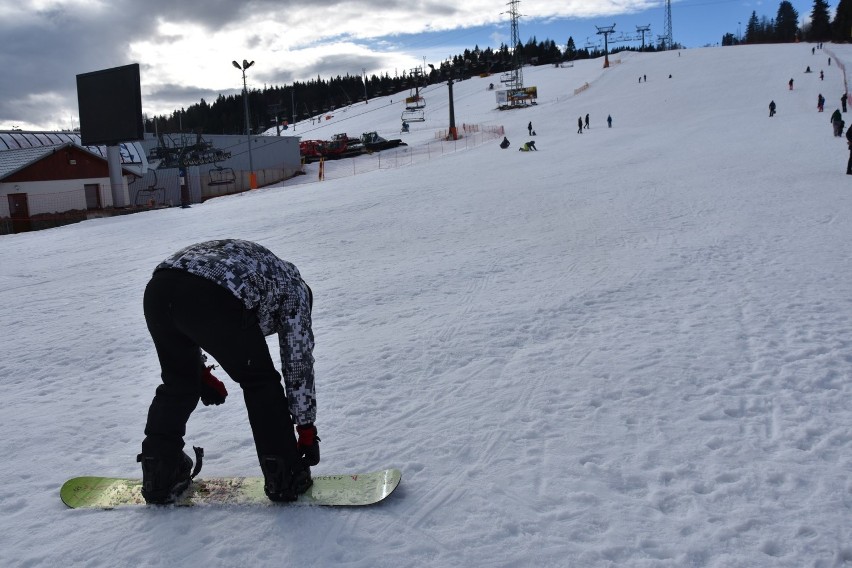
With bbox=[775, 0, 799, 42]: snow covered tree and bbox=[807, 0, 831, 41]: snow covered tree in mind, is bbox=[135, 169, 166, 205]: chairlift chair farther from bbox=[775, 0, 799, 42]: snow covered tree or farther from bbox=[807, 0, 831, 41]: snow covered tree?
bbox=[775, 0, 799, 42]: snow covered tree

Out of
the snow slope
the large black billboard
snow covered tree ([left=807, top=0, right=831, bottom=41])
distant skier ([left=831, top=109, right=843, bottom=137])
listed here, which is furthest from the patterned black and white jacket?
snow covered tree ([left=807, top=0, right=831, bottom=41])

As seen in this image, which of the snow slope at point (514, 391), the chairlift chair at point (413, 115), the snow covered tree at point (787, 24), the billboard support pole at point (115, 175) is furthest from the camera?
the snow covered tree at point (787, 24)

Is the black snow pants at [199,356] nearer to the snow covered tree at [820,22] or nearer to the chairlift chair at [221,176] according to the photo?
the chairlift chair at [221,176]

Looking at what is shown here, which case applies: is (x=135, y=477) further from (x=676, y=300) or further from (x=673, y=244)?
(x=673, y=244)

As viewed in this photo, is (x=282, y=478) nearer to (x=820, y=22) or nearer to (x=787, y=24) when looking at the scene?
(x=820, y=22)

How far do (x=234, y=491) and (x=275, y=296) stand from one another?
1152 mm

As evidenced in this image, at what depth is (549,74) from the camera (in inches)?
3647

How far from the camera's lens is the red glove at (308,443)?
2.95 m

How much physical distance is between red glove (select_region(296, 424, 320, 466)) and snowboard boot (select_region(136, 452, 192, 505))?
2.06ft

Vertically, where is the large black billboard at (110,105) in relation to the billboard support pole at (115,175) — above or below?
above

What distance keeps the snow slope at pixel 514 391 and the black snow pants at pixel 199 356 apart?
45 cm

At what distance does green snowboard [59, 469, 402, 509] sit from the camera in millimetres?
3131

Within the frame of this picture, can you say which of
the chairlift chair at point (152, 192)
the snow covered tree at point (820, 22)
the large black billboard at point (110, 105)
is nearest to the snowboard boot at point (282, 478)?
the large black billboard at point (110, 105)

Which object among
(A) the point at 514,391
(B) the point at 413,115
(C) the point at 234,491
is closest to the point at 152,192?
(A) the point at 514,391
